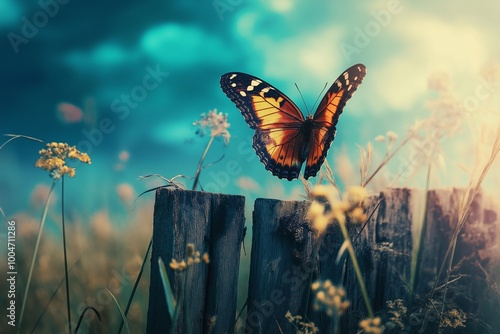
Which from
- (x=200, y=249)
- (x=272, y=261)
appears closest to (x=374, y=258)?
(x=272, y=261)

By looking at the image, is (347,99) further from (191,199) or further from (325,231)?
(191,199)

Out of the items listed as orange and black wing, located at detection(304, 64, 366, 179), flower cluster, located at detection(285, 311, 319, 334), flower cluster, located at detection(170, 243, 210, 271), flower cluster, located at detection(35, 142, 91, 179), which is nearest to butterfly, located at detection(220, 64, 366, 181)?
orange and black wing, located at detection(304, 64, 366, 179)

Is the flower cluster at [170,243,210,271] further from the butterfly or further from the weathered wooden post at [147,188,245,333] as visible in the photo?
the butterfly

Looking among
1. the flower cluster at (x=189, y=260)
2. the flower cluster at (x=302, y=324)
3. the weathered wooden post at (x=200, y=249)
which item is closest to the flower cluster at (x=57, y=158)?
the weathered wooden post at (x=200, y=249)

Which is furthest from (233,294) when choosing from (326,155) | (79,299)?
(79,299)

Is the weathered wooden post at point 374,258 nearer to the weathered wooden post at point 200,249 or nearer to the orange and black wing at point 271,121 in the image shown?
the weathered wooden post at point 200,249

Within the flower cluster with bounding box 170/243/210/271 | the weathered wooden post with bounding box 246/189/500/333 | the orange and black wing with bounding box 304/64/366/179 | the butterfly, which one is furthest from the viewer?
the butterfly
